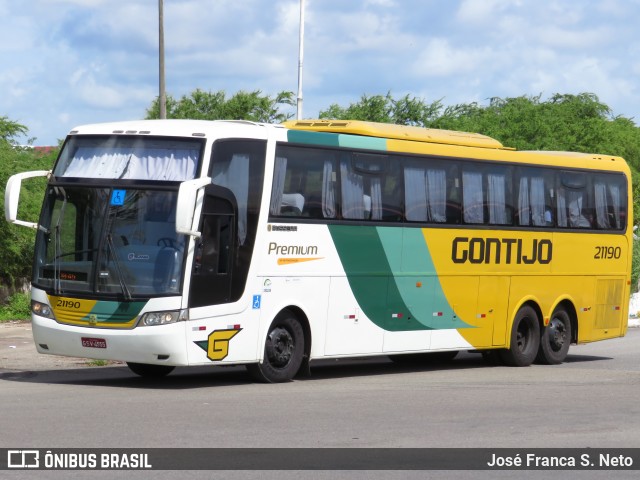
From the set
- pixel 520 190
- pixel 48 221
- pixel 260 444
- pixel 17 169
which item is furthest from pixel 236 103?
pixel 260 444

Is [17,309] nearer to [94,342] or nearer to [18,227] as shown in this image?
[18,227]

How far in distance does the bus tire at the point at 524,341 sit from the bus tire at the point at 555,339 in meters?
0.27

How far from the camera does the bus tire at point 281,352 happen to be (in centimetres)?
1694

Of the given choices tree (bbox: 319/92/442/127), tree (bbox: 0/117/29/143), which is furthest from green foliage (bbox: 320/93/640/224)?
tree (bbox: 0/117/29/143)

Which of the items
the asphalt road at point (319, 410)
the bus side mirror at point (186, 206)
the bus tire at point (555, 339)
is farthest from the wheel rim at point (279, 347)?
the bus tire at point (555, 339)

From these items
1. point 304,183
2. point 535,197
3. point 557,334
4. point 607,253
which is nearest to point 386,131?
point 304,183

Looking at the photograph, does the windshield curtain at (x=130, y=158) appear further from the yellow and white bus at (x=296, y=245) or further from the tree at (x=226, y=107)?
the tree at (x=226, y=107)

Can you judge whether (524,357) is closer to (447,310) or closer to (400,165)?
(447,310)

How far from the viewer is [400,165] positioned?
18953mm

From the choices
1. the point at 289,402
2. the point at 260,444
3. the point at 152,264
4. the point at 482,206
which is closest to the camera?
the point at 260,444

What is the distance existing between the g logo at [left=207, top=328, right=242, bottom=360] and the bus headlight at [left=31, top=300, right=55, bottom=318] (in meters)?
2.05

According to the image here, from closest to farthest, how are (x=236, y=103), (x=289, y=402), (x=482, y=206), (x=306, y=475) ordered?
1. (x=306, y=475)
2. (x=289, y=402)
3. (x=482, y=206)
4. (x=236, y=103)

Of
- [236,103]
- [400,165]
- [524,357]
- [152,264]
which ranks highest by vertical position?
[236,103]

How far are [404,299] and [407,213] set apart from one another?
1267mm
